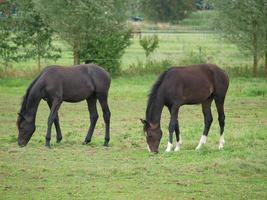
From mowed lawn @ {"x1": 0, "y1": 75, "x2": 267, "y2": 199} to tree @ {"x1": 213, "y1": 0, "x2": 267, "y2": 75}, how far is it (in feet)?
38.5

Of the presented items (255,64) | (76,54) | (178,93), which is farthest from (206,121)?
(76,54)

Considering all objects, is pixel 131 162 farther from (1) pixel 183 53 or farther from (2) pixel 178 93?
(1) pixel 183 53

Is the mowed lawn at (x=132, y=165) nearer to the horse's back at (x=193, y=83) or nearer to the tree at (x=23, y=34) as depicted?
the horse's back at (x=193, y=83)

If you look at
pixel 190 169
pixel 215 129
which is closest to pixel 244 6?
pixel 215 129

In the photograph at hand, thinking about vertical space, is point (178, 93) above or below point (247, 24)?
above

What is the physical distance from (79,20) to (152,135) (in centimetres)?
1878

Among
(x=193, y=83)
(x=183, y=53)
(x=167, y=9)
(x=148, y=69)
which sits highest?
(x=193, y=83)

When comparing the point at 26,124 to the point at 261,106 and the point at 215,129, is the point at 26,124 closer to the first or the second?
the point at 215,129

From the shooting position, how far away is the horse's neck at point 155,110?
52.7 feet

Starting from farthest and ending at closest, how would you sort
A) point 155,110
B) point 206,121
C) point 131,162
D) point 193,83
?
point 206,121 < point 193,83 < point 155,110 < point 131,162

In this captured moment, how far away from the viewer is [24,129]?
17.1 meters

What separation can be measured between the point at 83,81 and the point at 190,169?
5.10 metres

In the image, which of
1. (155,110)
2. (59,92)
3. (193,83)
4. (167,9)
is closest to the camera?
(155,110)

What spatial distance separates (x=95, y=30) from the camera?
34531 millimetres
